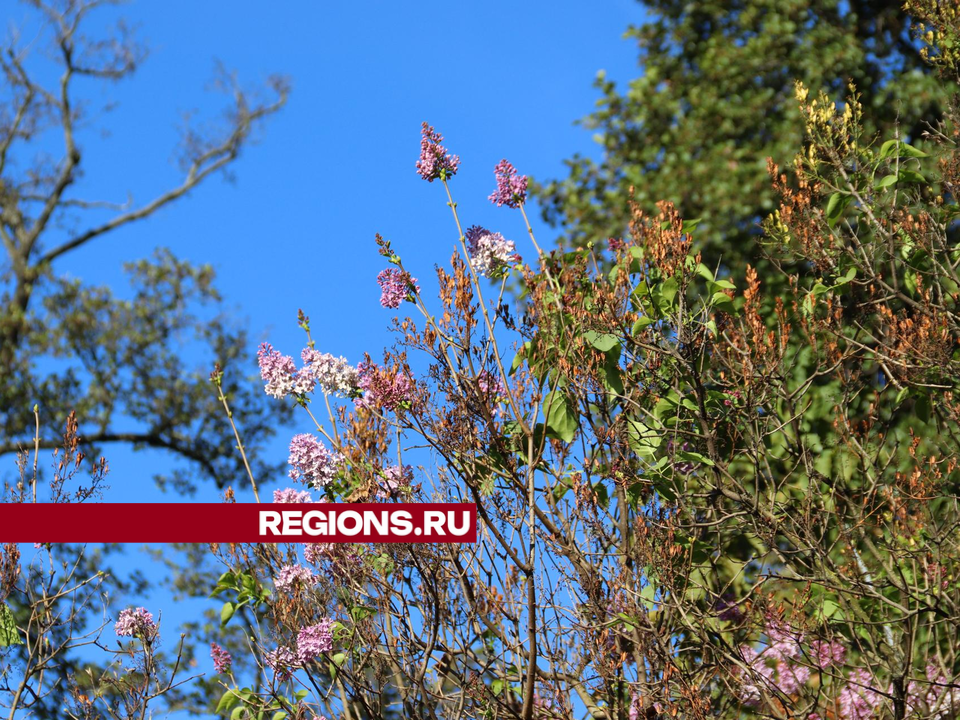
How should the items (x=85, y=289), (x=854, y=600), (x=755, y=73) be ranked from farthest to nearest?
(x=85, y=289) < (x=755, y=73) < (x=854, y=600)

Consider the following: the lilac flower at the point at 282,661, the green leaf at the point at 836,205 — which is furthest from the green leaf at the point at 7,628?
the green leaf at the point at 836,205

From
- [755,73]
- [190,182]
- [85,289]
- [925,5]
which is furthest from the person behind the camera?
[190,182]

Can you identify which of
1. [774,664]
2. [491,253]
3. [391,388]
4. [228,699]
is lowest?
[228,699]

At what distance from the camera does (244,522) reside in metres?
5.04

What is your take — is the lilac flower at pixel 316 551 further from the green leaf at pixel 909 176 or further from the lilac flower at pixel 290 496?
the green leaf at pixel 909 176

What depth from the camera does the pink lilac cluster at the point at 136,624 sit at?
481cm

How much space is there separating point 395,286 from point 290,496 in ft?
3.87

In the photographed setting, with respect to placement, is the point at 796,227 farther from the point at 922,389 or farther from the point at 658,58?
the point at 658,58

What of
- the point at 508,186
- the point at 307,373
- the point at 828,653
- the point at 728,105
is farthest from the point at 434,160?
the point at 728,105

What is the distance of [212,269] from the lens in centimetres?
1522

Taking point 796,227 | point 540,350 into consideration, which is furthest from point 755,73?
point 540,350

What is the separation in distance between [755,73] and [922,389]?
7.21 meters

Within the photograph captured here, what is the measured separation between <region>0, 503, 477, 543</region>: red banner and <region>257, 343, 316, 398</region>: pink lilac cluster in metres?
0.56

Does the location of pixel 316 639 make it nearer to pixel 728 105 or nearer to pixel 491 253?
pixel 491 253
